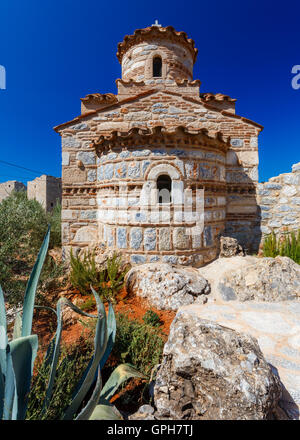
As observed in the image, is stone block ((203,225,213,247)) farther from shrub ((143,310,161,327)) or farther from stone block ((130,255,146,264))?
shrub ((143,310,161,327))

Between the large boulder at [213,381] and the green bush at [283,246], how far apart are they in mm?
4065

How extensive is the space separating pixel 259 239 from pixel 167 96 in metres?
5.18

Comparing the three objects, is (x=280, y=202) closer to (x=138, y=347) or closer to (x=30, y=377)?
(x=138, y=347)

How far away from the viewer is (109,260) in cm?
448

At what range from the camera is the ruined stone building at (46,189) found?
1277 centimetres

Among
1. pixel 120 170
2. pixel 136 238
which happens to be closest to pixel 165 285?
pixel 136 238

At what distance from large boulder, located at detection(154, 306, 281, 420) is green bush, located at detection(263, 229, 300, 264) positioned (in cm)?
406

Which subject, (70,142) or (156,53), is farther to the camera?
(156,53)

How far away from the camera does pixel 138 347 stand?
7.68 feet

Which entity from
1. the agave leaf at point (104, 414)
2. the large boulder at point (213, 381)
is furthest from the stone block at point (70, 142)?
the agave leaf at point (104, 414)

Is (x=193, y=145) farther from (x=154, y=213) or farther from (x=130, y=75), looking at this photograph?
(x=130, y=75)

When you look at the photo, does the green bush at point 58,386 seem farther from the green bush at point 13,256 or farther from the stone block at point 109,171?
the stone block at point 109,171

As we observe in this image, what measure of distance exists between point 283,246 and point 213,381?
16.2ft

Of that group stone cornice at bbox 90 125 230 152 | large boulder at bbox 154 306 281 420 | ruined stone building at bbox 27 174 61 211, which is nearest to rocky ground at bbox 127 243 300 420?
large boulder at bbox 154 306 281 420
